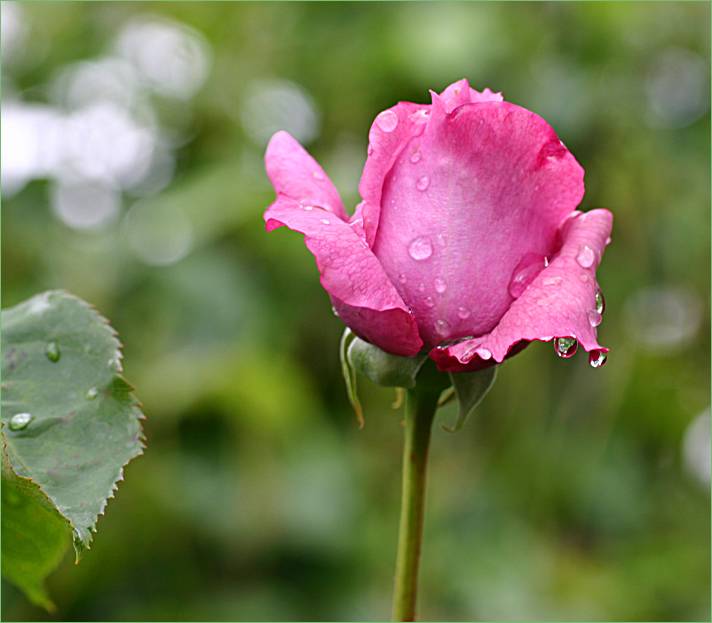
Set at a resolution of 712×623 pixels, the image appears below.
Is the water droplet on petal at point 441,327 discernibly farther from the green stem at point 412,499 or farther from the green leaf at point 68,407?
the green leaf at point 68,407

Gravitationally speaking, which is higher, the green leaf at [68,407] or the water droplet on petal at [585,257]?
the water droplet on petal at [585,257]

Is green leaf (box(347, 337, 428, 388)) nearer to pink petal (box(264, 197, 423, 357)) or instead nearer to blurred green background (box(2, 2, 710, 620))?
pink petal (box(264, 197, 423, 357))

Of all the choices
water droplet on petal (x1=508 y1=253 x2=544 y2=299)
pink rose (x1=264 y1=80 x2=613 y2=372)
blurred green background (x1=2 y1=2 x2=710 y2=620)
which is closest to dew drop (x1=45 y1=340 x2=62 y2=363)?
pink rose (x1=264 y1=80 x2=613 y2=372)

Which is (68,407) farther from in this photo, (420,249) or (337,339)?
(337,339)

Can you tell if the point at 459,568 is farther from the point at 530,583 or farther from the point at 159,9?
the point at 159,9

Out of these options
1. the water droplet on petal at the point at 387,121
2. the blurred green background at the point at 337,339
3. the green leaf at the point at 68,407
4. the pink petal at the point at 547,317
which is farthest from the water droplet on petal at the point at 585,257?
the blurred green background at the point at 337,339

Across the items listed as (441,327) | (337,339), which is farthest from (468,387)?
(337,339)
